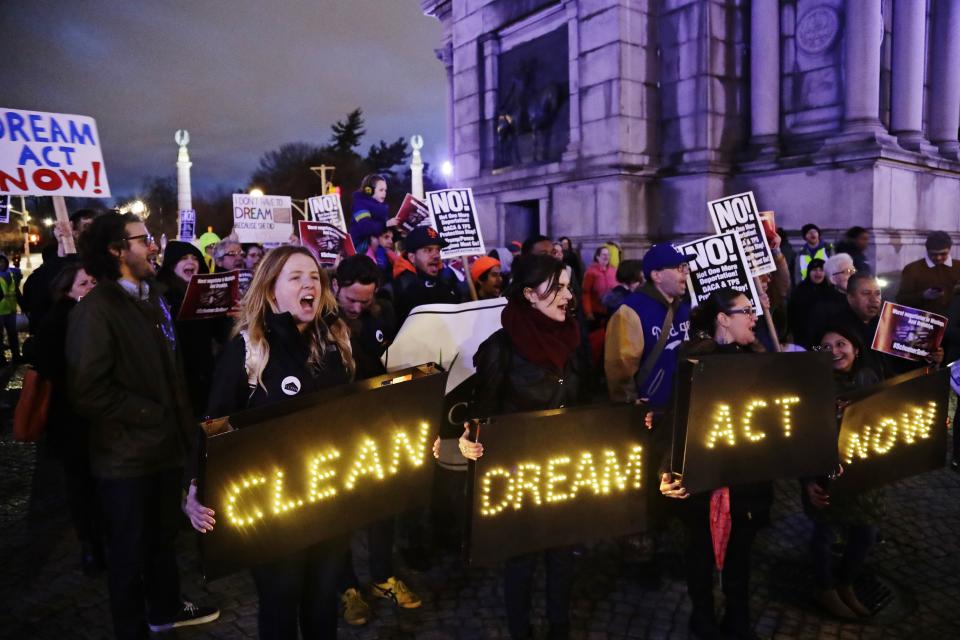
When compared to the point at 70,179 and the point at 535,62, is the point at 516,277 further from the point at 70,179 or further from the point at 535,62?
the point at 535,62

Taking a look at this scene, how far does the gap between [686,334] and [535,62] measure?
13.5m

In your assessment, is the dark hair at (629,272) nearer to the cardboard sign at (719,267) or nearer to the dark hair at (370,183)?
the cardboard sign at (719,267)

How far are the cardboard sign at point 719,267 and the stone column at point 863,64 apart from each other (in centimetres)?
899

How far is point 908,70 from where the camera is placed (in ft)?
43.3

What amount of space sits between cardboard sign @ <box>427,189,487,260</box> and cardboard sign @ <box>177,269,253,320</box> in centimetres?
252

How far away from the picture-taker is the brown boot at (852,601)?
368 cm

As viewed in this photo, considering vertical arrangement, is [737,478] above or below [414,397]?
below

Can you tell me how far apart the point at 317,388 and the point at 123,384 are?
1.12 metres

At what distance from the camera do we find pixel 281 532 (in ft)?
8.36

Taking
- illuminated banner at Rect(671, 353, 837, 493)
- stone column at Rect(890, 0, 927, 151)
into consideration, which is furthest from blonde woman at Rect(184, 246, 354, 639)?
stone column at Rect(890, 0, 927, 151)

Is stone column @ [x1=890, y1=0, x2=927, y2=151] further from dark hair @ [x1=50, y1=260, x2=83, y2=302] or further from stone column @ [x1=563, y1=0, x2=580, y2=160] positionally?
dark hair @ [x1=50, y1=260, x2=83, y2=302]

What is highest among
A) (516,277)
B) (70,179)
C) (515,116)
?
(515,116)

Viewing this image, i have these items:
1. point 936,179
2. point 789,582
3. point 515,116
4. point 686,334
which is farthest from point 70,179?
point 936,179

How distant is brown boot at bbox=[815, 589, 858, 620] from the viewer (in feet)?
12.0
